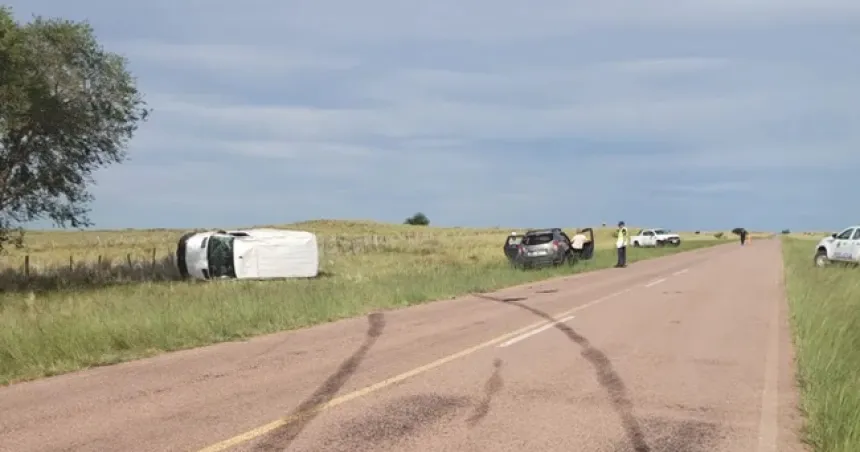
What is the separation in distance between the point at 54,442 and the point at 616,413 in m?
4.70

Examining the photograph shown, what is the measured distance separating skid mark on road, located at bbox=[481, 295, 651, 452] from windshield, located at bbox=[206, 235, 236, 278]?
19.9 m

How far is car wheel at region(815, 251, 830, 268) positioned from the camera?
3065 centimetres

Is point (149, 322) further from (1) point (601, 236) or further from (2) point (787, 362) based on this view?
(1) point (601, 236)

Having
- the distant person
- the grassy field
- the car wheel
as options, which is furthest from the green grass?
the car wheel

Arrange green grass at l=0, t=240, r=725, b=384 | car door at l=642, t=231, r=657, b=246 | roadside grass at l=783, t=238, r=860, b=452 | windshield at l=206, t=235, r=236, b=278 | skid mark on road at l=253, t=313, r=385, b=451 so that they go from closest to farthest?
skid mark on road at l=253, t=313, r=385, b=451
roadside grass at l=783, t=238, r=860, b=452
green grass at l=0, t=240, r=725, b=384
windshield at l=206, t=235, r=236, b=278
car door at l=642, t=231, r=657, b=246

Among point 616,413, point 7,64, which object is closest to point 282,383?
point 616,413

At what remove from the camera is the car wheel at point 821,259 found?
30.6 metres

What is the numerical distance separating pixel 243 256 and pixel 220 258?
2.96ft

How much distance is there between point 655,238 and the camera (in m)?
74.3

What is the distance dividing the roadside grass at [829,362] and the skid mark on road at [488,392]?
8.74 ft

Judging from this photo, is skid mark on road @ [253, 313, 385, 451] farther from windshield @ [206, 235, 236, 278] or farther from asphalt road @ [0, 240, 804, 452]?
windshield @ [206, 235, 236, 278]

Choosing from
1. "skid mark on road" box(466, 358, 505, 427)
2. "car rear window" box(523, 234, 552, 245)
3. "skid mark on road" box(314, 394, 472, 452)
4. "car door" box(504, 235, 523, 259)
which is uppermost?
"car rear window" box(523, 234, 552, 245)

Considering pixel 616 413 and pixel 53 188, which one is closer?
pixel 616 413

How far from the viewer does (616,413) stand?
7.14 m
